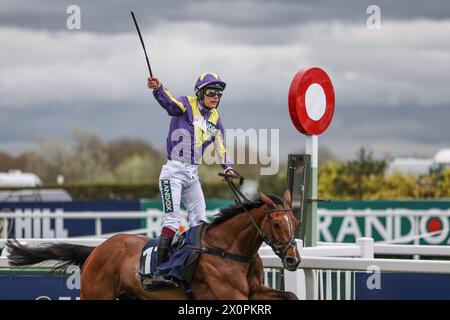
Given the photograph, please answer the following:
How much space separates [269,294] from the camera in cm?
694

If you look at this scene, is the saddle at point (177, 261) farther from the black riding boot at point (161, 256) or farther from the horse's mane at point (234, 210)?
the horse's mane at point (234, 210)

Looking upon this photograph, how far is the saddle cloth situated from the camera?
7219mm

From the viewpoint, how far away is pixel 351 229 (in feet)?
52.2

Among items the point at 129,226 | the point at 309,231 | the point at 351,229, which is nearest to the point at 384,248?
the point at 309,231

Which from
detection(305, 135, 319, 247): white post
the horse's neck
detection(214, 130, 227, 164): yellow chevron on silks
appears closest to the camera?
the horse's neck

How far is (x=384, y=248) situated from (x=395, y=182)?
56.8 ft

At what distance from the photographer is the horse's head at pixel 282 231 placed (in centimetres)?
677

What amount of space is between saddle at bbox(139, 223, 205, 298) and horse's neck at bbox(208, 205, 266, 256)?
163mm

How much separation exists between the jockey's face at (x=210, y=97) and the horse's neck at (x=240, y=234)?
36.6 inches

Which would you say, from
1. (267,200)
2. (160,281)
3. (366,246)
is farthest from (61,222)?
(267,200)

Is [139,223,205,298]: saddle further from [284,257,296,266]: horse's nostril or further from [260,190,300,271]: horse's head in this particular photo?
[284,257,296,266]: horse's nostril

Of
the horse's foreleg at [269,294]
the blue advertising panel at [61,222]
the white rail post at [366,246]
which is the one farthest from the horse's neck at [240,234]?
the blue advertising panel at [61,222]

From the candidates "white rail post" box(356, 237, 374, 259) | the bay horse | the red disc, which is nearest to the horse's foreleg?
the bay horse
